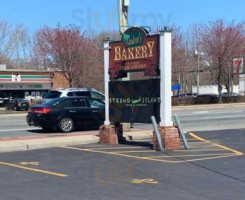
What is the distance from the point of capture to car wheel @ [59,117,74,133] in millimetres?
19872

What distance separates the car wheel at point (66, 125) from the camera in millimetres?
19872

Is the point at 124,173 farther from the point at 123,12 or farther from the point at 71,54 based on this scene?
the point at 71,54

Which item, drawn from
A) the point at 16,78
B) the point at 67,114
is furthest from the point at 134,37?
the point at 16,78

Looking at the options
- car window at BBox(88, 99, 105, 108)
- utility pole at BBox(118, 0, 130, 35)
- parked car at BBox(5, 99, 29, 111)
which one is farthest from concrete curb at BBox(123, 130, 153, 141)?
parked car at BBox(5, 99, 29, 111)

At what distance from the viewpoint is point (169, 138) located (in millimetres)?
13047

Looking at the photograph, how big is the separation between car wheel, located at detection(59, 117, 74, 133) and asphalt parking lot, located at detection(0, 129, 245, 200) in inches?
222

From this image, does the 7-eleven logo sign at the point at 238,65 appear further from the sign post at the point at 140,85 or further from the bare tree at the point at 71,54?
the sign post at the point at 140,85

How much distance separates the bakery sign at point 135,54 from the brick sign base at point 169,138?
1570 millimetres

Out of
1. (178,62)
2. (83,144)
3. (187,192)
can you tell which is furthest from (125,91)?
(178,62)

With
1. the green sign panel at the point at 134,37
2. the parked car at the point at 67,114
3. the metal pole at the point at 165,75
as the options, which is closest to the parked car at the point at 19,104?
the parked car at the point at 67,114

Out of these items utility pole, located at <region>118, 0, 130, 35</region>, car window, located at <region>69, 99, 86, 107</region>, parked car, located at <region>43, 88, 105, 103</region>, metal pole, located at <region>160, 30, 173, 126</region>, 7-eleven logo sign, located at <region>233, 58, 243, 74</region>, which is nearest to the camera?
metal pole, located at <region>160, 30, 173, 126</region>

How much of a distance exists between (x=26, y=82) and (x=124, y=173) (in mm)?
48115

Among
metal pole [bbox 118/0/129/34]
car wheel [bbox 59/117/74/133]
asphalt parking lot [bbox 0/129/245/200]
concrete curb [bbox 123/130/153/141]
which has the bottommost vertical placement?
asphalt parking lot [bbox 0/129/245/200]

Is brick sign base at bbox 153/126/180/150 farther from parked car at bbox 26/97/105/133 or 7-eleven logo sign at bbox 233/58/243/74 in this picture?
7-eleven logo sign at bbox 233/58/243/74
